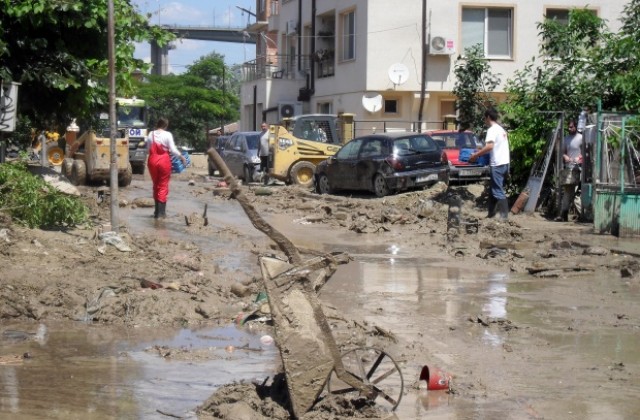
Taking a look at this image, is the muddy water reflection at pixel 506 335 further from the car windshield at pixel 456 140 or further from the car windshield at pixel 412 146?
the car windshield at pixel 456 140

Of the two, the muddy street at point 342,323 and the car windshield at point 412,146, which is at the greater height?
the car windshield at point 412,146

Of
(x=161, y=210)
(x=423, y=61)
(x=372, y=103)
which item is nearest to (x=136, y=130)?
(x=372, y=103)

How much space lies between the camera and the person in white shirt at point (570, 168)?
17531mm

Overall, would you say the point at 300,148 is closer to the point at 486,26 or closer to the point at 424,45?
the point at 424,45

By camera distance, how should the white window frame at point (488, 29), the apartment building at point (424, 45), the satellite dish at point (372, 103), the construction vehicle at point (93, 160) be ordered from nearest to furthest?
1. the construction vehicle at point (93, 160)
2. the satellite dish at point (372, 103)
3. the apartment building at point (424, 45)
4. the white window frame at point (488, 29)

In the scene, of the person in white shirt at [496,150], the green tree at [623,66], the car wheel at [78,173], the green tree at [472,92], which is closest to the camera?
the person in white shirt at [496,150]

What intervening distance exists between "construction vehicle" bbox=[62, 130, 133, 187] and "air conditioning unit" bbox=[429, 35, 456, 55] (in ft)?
42.5

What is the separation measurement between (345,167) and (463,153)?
321 cm

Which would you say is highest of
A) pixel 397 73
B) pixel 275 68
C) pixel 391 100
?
pixel 275 68

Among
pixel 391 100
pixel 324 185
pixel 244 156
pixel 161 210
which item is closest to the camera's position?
pixel 161 210

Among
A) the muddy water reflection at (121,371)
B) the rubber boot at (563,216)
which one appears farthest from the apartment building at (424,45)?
the muddy water reflection at (121,371)

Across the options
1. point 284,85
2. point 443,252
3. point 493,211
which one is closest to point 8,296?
point 443,252

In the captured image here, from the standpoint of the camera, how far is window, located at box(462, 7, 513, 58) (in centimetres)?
3553

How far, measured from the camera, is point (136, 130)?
34781mm
